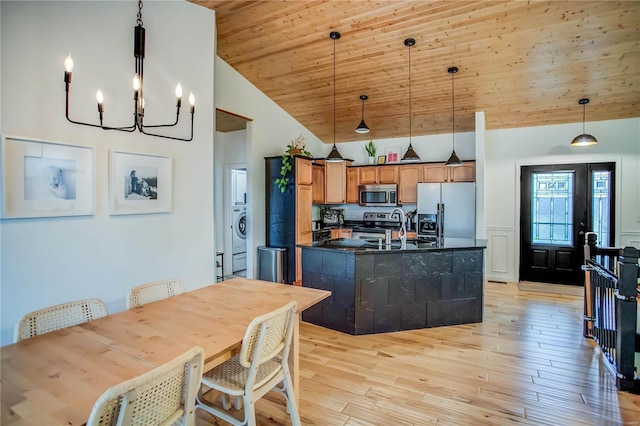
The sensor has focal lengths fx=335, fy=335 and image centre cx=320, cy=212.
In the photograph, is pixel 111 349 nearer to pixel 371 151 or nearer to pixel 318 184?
pixel 318 184

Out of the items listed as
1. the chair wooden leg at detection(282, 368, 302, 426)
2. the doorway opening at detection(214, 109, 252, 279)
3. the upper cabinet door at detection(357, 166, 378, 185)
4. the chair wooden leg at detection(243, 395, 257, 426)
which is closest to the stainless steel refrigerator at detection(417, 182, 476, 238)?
the upper cabinet door at detection(357, 166, 378, 185)

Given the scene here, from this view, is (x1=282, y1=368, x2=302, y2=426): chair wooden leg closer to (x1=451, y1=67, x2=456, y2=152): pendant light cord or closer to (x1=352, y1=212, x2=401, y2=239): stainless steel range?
(x1=451, y1=67, x2=456, y2=152): pendant light cord

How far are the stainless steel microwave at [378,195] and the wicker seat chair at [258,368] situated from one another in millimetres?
4676

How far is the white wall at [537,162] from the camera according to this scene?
511 centimetres

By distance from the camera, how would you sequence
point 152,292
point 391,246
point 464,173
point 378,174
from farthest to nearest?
point 378,174 < point 464,173 < point 391,246 < point 152,292

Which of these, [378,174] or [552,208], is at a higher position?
[378,174]

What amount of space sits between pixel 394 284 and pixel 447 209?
2483mm

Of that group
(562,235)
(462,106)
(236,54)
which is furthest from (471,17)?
(562,235)

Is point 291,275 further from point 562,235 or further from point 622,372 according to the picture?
point 562,235

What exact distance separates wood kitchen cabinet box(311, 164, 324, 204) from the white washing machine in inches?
55.2

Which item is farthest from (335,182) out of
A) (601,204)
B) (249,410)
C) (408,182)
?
(249,410)

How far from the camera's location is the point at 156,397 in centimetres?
117

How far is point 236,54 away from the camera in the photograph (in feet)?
14.9

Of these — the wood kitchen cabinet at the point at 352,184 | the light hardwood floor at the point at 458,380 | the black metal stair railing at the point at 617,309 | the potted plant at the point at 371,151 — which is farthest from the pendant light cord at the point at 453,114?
the light hardwood floor at the point at 458,380
